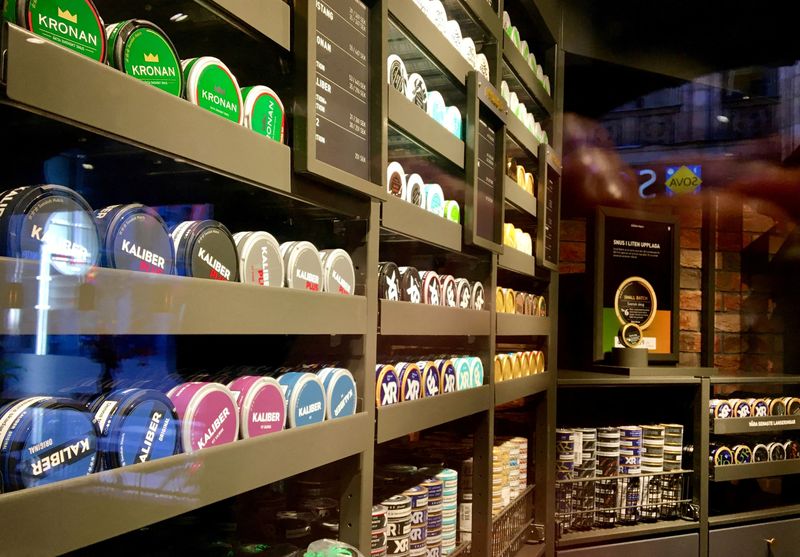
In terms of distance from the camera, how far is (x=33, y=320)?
2.52 feet

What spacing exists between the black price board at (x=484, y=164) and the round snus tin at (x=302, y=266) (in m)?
0.84

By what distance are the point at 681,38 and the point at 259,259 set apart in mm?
3482

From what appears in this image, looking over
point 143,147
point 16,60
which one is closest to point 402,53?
point 143,147

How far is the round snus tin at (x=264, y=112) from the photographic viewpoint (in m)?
1.21

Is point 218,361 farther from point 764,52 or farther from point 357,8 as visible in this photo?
point 764,52

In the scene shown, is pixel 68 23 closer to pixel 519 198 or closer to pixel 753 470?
pixel 519 198

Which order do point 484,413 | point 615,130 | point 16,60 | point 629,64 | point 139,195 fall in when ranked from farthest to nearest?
A: point 615,130, point 629,64, point 484,413, point 139,195, point 16,60

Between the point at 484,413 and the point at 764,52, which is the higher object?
the point at 764,52

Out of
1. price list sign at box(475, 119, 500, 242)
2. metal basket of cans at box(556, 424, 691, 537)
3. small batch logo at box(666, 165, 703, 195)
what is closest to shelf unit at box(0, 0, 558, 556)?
price list sign at box(475, 119, 500, 242)

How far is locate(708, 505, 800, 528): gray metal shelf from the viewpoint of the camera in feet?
12.1

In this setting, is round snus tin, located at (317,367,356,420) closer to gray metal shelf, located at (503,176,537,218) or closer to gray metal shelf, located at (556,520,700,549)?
gray metal shelf, located at (503,176,537,218)

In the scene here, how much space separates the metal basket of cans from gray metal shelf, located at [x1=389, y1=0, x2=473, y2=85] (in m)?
1.88

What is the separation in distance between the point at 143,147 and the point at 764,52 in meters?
4.03

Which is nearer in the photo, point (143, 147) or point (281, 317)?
point (143, 147)
